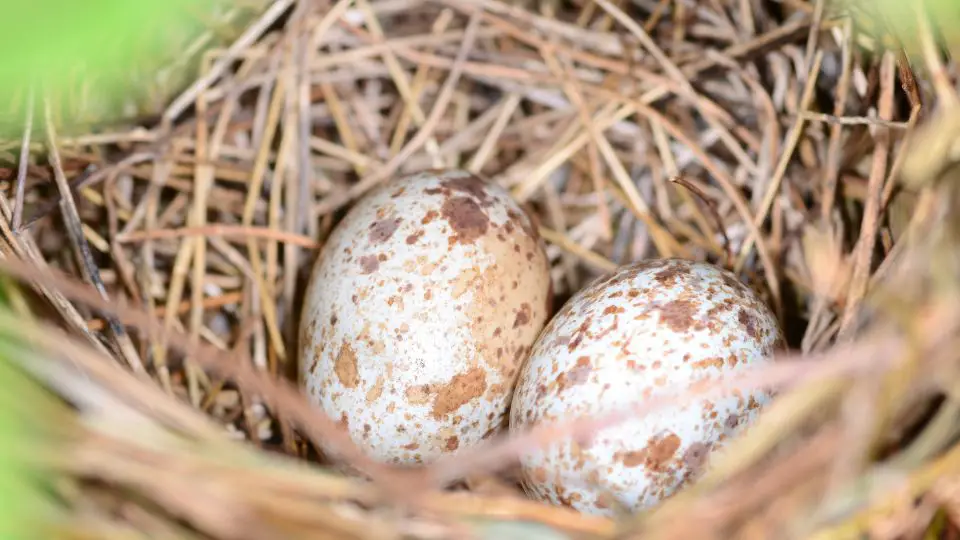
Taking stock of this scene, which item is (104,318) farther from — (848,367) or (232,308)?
(848,367)

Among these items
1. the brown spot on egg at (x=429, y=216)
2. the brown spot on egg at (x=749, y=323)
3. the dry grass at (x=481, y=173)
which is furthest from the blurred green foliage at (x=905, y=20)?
the brown spot on egg at (x=429, y=216)

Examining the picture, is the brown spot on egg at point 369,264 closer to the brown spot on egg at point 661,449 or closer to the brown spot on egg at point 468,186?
the brown spot on egg at point 468,186

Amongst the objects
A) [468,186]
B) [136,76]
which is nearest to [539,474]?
[468,186]

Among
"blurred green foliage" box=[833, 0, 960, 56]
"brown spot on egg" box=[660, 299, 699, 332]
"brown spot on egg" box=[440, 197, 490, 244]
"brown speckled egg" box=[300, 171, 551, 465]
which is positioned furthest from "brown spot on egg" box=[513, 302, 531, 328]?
"blurred green foliage" box=[833, 0, 960, 56]

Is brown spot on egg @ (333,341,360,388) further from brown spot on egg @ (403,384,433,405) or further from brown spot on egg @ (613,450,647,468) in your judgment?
brown spot on egg @ (613,450,647,468)

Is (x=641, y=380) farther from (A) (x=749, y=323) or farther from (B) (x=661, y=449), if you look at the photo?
(A) (x=749, y=323)

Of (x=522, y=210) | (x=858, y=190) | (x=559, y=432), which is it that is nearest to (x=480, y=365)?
(x=522, y=210)
